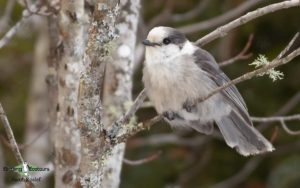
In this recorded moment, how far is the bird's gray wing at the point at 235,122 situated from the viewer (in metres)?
3.60

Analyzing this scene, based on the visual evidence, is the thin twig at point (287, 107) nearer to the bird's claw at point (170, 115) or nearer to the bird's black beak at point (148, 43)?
the bird's claw at point (170, 115)

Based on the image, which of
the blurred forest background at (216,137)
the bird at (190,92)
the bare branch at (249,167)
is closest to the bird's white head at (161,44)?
the bird at (190,92)

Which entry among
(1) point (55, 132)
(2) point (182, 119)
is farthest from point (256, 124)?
(1) point (55, 132)

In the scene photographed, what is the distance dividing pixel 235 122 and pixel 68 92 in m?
1.04

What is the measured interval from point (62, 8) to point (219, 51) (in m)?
3.05

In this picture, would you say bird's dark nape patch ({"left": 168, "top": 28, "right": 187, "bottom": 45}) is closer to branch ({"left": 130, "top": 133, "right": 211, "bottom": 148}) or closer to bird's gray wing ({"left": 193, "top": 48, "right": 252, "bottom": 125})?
bird's gray wing ({"left": 193, "top": 48, "right": 252, "bottom": 125})

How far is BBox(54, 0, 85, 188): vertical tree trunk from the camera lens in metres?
3.40

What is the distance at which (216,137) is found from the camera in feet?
20.2

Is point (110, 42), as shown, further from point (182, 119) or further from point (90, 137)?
point (182, 119)

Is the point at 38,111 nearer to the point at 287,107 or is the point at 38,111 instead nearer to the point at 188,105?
the point at 287,107

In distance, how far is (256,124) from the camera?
6203mm

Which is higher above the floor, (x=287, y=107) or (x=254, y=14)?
(x=254, y=14)

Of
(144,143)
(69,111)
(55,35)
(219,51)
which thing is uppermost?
(55,35)

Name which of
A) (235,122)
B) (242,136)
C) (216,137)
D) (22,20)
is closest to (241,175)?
(216,137)
